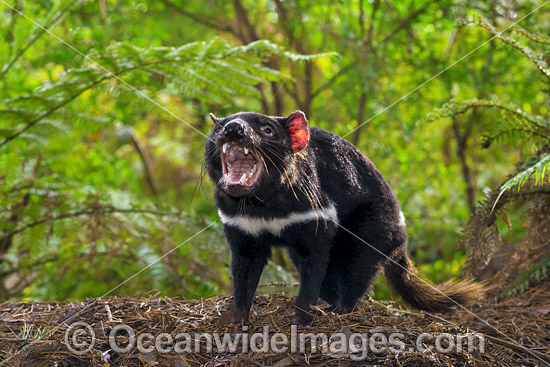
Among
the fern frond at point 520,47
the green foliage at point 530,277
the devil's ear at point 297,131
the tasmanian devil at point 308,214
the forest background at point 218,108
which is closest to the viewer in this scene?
the tasmanian devil at point 308,214

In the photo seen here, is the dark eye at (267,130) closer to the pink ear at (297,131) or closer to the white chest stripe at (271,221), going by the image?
the pink ear at (297,131)

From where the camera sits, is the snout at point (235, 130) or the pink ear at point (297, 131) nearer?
the snout at point (235, 130)

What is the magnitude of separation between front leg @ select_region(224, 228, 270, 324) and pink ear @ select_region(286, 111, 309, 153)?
1.86 feet

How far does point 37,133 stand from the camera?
492 cm

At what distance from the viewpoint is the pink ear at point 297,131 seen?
2.91 metres

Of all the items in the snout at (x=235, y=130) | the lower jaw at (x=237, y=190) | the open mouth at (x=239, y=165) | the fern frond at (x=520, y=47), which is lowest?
the lower jaw at (x=237, y=190)

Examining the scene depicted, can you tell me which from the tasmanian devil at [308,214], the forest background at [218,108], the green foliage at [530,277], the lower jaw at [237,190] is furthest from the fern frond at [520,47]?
the lower jaw at [237,190]

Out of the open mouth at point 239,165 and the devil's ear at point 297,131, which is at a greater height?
the devil's ear at point 297,131

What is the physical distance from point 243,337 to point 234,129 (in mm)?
1075

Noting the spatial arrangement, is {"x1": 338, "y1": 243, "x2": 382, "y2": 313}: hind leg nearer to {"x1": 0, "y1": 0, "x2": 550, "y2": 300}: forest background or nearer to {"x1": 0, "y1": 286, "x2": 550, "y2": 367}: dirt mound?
{"x1": 0, "y1": 286, "x2": 550, "y2": 367}: dirt mound

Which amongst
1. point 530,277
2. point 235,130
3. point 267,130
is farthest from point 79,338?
point 530,277

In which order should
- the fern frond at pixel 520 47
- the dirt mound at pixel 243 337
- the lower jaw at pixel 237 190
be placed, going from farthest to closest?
the fern frond at pixel 520 47, the lower jaw at pixel 237 190, the dirt mound at pixel 243 337

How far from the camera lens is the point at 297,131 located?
2.92m

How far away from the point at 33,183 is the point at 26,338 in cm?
262
